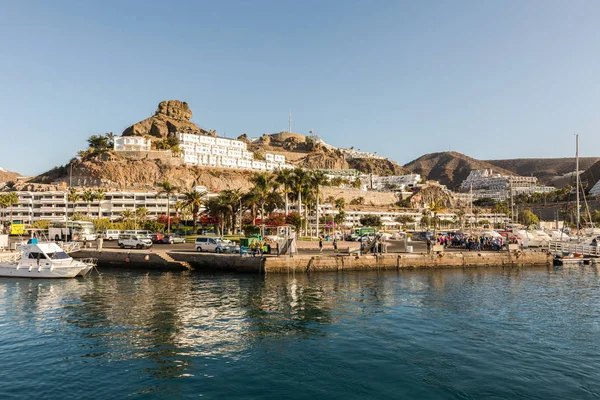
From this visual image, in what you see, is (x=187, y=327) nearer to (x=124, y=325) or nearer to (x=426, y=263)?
(x=124, y=325)

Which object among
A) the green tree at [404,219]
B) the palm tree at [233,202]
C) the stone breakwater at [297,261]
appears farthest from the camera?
the green tree at [404,219]

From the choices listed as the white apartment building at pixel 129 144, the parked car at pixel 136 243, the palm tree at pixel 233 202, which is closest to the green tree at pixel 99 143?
the white apartment building at pixel 129 144

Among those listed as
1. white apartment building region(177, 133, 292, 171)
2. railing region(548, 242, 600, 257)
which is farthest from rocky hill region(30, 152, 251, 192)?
railing region(548, 242, 600, 257)

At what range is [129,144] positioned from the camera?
513 ft

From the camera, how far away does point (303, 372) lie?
15.8 metres

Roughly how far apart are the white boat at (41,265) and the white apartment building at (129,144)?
126481 millimetres

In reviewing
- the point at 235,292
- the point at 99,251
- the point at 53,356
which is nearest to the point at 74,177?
the point at 99,251

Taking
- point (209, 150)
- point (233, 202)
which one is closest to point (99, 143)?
point (209, 150)

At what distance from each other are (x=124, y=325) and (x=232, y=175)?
140m

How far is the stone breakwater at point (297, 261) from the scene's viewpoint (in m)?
40.4

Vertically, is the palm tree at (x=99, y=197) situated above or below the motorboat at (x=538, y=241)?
above

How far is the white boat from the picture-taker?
120 feet

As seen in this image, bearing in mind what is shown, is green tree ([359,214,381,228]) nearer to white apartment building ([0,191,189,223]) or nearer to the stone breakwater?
white apartment building ([0,191,189,223])

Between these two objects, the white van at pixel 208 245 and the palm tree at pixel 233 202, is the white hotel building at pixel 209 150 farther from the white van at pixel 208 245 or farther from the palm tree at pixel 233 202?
the white van at pixel 208 245
